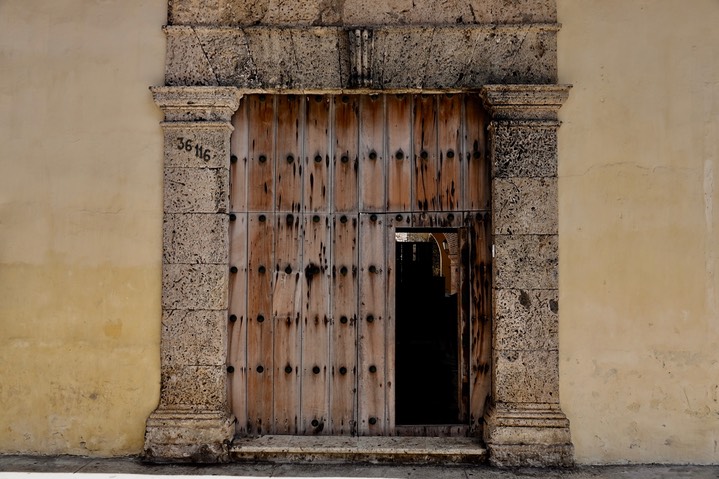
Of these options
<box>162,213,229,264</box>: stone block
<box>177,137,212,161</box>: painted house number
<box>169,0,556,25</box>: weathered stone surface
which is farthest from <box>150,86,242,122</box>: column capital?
<box>162,213,229,264</box>: stone block

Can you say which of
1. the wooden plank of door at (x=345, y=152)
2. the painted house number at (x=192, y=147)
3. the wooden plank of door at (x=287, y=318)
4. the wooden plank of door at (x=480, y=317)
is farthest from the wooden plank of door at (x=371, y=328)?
the painted house number at (x=192, y=147)

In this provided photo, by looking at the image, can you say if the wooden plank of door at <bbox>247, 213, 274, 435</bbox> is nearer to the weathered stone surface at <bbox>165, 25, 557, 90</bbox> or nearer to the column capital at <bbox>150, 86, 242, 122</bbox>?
the column capital at <bbox>150, 86, 242, 122</bbox>

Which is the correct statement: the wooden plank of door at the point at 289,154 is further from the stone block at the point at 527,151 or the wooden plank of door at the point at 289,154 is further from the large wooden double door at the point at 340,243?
the stone block at the point at 527,151

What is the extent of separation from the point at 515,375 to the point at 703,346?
3.65 ft

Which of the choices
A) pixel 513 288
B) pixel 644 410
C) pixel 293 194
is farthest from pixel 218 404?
pixel 644 410

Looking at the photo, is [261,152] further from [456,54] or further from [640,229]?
[640,229]

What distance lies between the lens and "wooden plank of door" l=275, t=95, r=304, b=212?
3.53 m

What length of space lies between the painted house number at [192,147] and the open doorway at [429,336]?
1.42 metres

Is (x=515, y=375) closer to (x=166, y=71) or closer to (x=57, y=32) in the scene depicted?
(x=166, y=71)

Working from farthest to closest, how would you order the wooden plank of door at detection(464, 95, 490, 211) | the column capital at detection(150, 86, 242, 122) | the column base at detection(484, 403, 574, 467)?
the wooden plank of door at detection(464, 95, 490, 211)
the column capital at detection(150, 86, 242, 122)
the column base at detection(484, 403, 574, 467)

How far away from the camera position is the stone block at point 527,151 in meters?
3.31

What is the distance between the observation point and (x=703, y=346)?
3.23 metres

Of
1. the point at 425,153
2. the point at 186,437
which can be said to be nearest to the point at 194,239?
the point at 186,437

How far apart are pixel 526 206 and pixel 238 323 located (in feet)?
6.31
